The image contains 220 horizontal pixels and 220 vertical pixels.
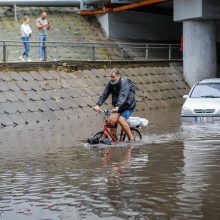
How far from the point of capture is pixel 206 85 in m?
19.2

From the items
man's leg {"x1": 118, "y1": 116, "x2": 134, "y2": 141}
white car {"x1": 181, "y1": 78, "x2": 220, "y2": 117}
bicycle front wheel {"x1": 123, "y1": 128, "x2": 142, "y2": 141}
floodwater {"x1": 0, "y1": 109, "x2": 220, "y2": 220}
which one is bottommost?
floodwater {"x1": 0, "y1": 109, "x2": 220, "y2": 220}

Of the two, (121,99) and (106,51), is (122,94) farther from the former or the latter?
(106,51)

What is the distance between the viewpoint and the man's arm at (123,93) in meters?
11.7

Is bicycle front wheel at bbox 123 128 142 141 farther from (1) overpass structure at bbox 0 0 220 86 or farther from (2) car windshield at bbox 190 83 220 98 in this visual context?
(1) overpass structure at bbox 0 0 220 86

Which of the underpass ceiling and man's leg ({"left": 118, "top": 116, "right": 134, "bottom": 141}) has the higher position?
the underpass ceiling

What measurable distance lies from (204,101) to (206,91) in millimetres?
1135

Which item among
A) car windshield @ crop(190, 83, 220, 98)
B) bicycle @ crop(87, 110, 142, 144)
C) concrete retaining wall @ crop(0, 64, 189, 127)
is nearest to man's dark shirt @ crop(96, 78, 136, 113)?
bicycle @ crop(87, 110, 142, 144)

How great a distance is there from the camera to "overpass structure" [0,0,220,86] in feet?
92.0

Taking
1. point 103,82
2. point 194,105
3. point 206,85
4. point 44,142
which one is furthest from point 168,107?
point 44,142

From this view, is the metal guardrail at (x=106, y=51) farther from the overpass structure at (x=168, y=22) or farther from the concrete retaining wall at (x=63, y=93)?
the concrete retaining wall at (x=63, y=93)

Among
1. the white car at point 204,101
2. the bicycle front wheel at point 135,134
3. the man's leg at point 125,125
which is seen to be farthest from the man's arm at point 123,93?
the white car at point 204,101

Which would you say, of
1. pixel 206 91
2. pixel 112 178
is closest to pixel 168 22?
pixel 206 91

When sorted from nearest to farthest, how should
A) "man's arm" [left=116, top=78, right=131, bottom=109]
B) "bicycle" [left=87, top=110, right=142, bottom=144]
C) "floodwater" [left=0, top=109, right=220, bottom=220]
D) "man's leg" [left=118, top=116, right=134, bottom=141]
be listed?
"floodwater" [left=0, top=109, right=220, bottom=220]
"man's arm" [left=116, top=78, right=131, bottom=109]
"man's leg" [left=118, top=116, right=134, bottom=141]
"bicycle" [left=87, top=110, right=142, bottom=144]

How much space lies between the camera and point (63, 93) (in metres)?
21.8
